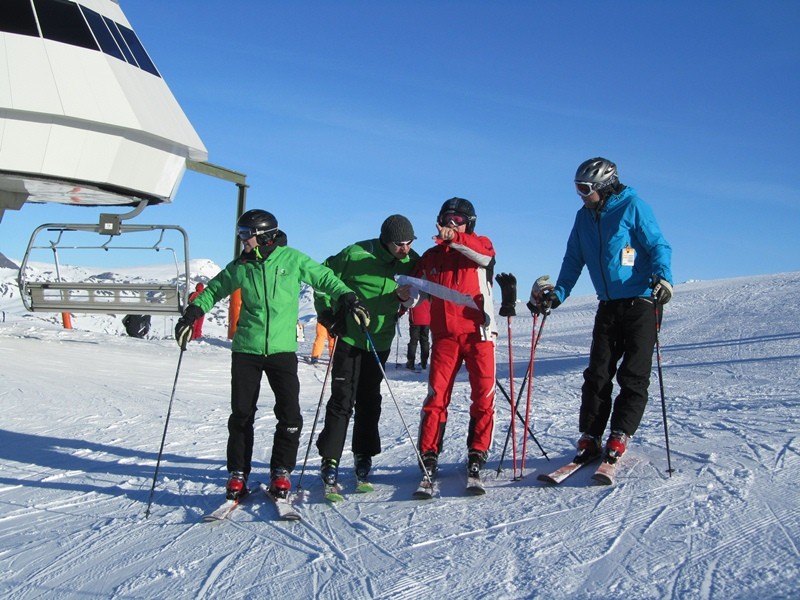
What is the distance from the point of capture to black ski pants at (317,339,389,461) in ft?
16.3

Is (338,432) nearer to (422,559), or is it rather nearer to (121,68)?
(422,559)

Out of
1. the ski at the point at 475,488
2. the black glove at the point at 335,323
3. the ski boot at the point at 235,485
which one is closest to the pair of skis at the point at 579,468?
the ski at the point at 475,488

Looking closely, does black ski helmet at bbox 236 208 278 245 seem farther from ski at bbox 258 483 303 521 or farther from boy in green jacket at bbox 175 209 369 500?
ski at bbox 258 483 303 521

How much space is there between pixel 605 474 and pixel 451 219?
5.69ft

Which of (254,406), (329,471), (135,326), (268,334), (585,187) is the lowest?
(329,471)

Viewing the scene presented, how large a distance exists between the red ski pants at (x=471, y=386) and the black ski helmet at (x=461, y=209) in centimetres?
68

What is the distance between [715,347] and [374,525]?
1192 centimetres

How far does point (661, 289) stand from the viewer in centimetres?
456

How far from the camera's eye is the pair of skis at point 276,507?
443 cm

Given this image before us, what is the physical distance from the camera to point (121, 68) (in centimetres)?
1182

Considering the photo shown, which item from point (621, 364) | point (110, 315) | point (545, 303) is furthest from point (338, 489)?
point (110, 315)

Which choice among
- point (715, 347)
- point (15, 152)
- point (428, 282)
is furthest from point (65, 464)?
point (715, 347)

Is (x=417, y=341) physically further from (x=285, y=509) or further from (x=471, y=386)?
(x=285, y=509)

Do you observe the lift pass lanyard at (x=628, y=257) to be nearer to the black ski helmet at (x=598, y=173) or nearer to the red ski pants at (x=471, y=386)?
the black ski helmet at (x=598, y=173)
